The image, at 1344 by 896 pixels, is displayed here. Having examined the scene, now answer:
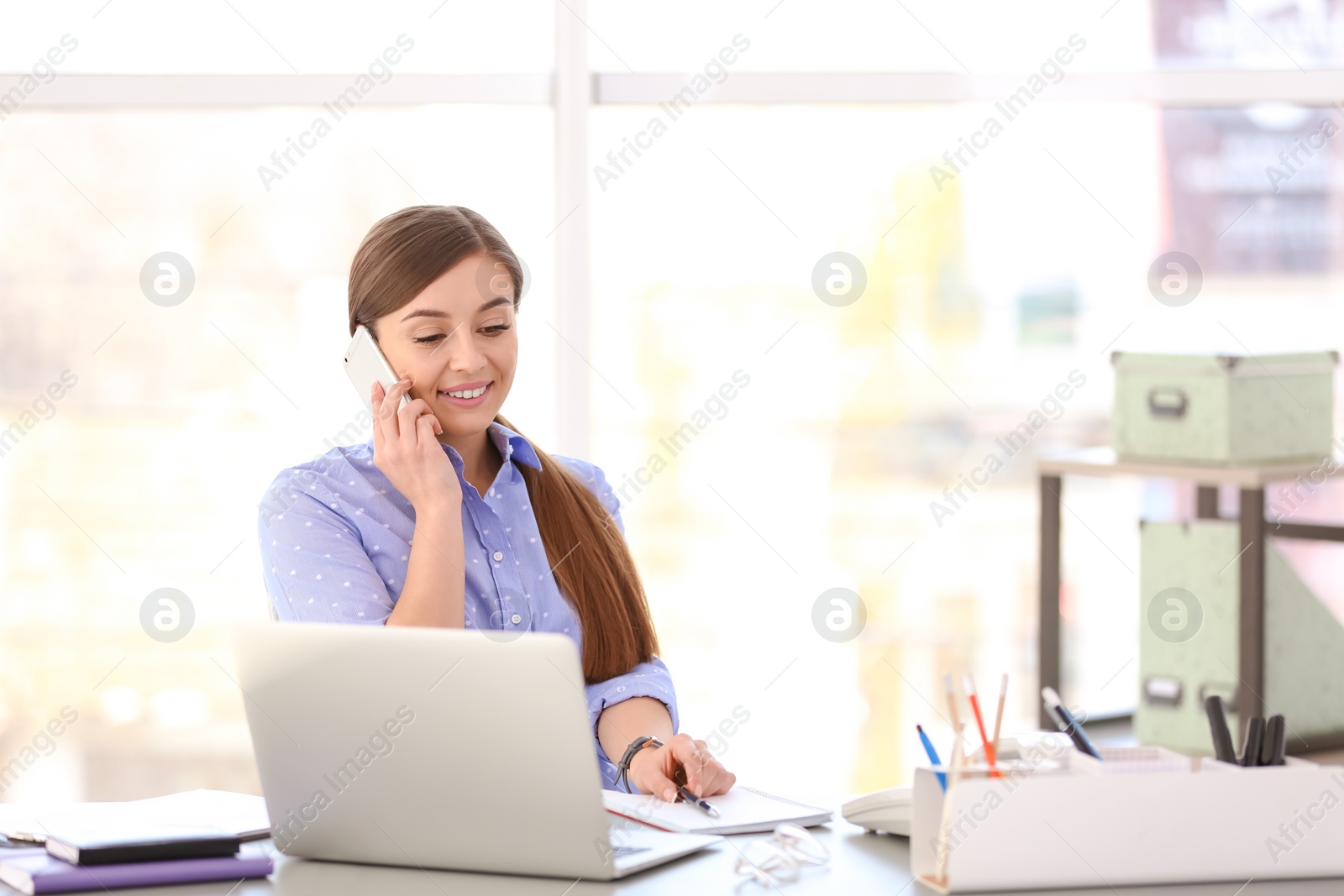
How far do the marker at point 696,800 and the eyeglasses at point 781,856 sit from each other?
8cm

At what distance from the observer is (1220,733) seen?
3.77 feet

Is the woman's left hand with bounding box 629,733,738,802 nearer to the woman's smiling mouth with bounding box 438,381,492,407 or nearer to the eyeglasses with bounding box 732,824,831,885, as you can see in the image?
the eyeglasses with bounding box 732,824,831,885

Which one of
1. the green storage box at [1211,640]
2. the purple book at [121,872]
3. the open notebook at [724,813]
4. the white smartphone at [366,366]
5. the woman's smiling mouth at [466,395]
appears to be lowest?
the purple book at [121,872]

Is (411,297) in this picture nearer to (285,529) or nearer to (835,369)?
(285,529)

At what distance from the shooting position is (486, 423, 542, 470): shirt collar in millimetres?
1877

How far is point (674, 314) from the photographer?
3.22 meters

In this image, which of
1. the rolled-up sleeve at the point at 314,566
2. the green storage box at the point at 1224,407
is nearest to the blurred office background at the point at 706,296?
the green storage box at the point at 1224,407

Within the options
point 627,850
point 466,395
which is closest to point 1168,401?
point 466,395

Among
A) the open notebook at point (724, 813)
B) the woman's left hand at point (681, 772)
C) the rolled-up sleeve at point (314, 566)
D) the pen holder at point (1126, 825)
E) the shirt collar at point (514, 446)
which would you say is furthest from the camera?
the shirt collar at point (514, 446)

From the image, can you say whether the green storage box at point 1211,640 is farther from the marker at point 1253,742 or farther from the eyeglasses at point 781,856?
the eyeglasses at point 781,856

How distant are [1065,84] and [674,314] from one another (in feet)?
3.31

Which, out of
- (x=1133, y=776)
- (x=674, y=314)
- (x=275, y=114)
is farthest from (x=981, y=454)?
(x=1133, y=776)

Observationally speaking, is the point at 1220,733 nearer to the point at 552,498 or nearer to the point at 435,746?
the point at 435,746

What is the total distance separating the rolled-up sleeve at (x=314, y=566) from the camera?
5.27 ft
